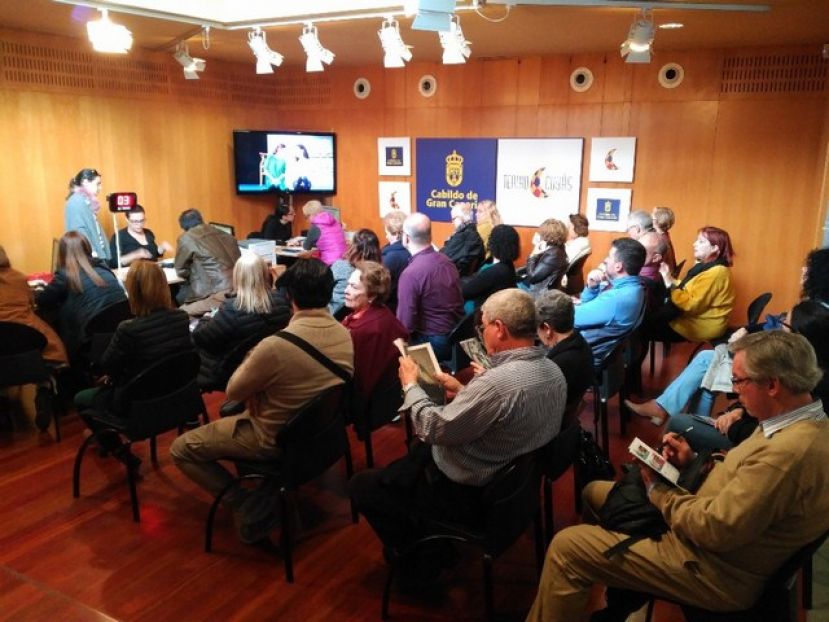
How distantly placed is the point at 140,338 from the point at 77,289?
1.37m

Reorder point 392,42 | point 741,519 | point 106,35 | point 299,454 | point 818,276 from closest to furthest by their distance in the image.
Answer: point 741,519, point 299,454, point 818,276, point 106,35, point 392,42

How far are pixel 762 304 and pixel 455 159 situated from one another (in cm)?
430

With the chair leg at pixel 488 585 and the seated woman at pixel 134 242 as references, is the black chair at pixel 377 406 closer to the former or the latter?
the chair leg at pixel 488 585

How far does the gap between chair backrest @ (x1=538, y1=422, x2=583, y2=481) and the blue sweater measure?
1376 mm

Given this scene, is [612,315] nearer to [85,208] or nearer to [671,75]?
[671,75]

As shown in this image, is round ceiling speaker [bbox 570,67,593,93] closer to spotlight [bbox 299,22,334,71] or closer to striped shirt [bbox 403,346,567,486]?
spotlight [bbox 299,22,334,71]

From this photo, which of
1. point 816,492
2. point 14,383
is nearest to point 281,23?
point 14,383

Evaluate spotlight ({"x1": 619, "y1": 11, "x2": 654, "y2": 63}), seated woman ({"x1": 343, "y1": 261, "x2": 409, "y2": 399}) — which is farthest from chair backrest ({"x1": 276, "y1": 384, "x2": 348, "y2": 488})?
spotlight ({"x1": 619, "y1": 11, "x2": 654, "y2": 63})

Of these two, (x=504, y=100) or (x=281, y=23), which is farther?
(x=504, y=100)

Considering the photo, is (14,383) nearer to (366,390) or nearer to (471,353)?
(366,390)

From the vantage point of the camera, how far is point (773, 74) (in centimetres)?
610

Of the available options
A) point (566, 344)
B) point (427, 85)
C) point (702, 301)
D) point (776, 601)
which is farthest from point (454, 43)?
point (776, 601)

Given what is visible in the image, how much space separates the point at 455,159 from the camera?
7766 mm

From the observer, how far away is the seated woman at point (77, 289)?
423cm
